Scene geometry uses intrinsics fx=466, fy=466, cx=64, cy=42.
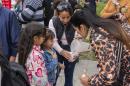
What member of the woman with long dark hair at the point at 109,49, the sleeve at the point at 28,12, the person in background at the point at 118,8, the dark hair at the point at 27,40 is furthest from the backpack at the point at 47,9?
the woman with long dark hair at the point at 109,49

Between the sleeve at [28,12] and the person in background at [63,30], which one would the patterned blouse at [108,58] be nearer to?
the person in background at [63,30]

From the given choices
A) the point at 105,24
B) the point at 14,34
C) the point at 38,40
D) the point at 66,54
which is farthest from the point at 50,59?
the point at 105,24

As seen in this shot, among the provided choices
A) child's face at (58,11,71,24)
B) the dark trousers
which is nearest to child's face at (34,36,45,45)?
child's face at (58,11,71,24)

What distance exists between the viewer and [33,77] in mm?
4844

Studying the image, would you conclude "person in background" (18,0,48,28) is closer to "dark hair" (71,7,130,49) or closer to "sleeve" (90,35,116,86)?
"dark hair" (71,7,130,49)

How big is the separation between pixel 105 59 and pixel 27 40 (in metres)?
1.19

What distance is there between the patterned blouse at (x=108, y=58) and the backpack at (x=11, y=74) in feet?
2.27

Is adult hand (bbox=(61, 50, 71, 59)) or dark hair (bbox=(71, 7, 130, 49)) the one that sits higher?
dark hair (bbox=(71, 7, 130, 49))

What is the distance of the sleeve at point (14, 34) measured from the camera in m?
5.24

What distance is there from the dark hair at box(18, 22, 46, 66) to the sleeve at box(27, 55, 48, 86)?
105 mm

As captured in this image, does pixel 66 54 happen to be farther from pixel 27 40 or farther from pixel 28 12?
pixel 27 40

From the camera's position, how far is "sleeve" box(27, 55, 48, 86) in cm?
480

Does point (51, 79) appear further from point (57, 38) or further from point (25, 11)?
point (25, 11)

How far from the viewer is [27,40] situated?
490 centimetres
